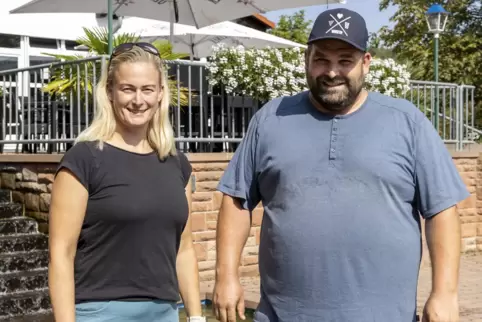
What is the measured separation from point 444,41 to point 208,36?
20728mm

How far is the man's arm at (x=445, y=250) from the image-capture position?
9.56ft

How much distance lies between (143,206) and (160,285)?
30 centimetres

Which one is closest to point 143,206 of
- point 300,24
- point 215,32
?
point 215,32

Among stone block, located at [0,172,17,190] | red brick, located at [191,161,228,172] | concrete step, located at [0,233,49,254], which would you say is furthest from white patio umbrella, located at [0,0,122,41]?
red brick, located at [191,161,228,172]

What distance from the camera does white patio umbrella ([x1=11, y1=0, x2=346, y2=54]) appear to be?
450 inches

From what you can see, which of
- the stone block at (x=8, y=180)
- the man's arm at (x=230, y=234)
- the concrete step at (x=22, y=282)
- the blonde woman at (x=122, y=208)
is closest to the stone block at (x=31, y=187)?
the stone block at (x=8, y=180)

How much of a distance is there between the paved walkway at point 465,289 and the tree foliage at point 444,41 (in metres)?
19.6

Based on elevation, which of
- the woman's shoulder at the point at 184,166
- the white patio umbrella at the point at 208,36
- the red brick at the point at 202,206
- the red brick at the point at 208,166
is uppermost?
the white patio umbrella at the point at 208,36

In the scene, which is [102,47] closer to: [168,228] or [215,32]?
[215,32]

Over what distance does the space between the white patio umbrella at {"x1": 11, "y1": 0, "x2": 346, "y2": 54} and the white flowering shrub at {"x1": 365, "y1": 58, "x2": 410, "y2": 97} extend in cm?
98

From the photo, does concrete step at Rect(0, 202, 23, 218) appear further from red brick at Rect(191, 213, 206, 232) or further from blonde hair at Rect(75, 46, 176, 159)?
blonde hair at Rect(75, 46, 176, 159)

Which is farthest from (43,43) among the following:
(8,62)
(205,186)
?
(205,186)

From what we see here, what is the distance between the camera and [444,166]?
9.70ft

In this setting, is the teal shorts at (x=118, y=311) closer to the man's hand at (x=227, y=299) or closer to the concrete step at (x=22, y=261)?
the man's hand at (x=227, y=299)
